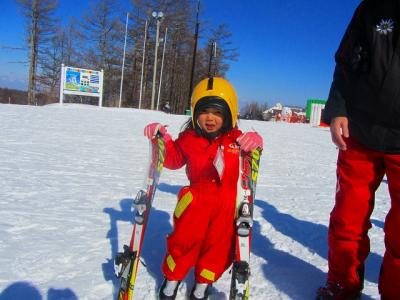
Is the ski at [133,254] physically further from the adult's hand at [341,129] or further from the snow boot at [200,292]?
the adult's hand at [341,129]

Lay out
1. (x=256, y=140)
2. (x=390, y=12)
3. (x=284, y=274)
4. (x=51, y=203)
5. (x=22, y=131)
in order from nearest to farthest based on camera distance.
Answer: (x=390, y=12)
(x=256, y=140)
(x=284, y=274)
(x=51, y=203)
(x=22, y=131)

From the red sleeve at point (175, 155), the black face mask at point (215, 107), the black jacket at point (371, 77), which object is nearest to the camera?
the black jacket at point (371, 77)

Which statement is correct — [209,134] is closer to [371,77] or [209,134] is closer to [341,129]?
[341,129]

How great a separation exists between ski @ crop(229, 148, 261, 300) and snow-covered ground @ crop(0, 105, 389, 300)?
0.44 m

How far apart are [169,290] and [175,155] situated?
0.84 meters

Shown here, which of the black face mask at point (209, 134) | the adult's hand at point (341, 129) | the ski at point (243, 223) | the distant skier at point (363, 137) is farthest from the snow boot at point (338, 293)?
the black face mask at point (209, 134)

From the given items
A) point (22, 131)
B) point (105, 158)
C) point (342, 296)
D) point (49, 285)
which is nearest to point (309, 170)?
point (105, 158)

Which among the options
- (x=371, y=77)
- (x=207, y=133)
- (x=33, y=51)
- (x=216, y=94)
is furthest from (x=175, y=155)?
(x=33, y=51)

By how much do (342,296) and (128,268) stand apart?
4.17 feet

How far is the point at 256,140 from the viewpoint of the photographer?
219cm

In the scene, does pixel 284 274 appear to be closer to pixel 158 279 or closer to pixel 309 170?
pixel 158 279

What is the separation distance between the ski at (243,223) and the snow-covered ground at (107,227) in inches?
17.5

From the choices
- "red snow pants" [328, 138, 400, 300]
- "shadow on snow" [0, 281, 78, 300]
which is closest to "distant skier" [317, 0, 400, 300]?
"red snow pants" [328, 138, 400, 300]

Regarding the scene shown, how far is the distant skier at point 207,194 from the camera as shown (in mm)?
2217
